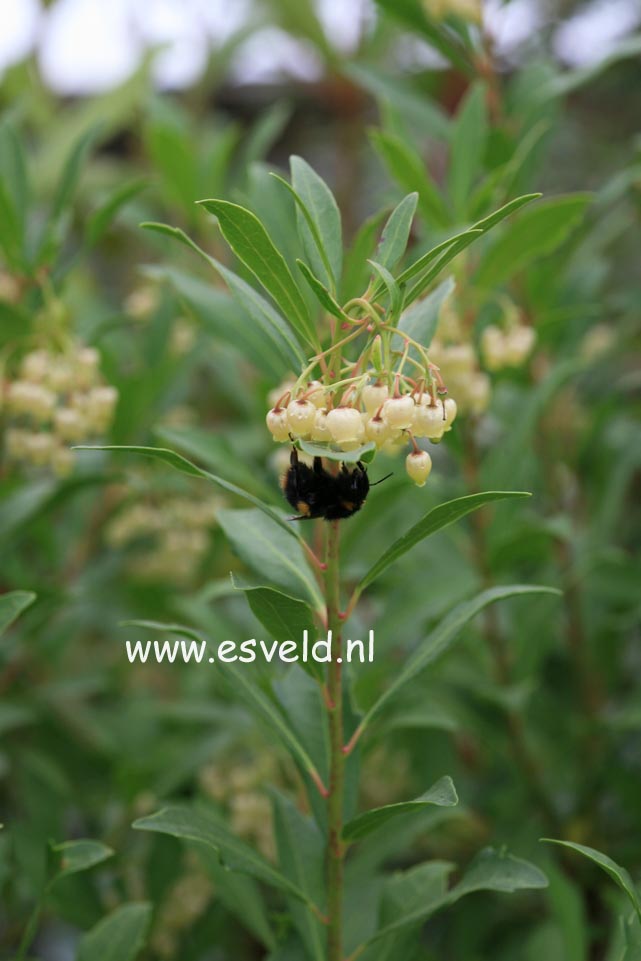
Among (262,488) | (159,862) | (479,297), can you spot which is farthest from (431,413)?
(159,862)

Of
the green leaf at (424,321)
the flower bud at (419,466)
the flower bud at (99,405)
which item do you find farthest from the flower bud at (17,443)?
the flower bud at (419,466)

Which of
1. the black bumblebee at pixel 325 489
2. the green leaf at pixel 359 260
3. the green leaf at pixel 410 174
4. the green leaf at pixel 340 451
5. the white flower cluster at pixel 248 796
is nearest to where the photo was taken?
the green leaf at pixel 340 451

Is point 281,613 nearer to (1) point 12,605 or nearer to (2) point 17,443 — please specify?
(1) point 12,605

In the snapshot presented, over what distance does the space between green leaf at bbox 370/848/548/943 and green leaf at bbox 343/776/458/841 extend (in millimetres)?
84

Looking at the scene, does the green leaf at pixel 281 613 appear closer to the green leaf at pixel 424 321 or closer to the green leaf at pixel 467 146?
the green leaf at pixel 424 321

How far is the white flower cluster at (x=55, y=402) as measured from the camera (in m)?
1.23

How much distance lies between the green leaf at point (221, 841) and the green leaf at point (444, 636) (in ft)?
0.50

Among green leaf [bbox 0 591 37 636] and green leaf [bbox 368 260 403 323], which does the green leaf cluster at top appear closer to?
green leaf [bbox 368 260 403 323]

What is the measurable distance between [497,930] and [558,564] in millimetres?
596

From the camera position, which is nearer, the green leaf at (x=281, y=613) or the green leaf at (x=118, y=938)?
the green leaf at (x=281, y=613)

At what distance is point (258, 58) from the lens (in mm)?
3496

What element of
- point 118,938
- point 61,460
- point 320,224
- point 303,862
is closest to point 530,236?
point 320,224

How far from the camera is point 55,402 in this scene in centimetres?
126

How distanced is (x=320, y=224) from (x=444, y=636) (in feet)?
1.27
